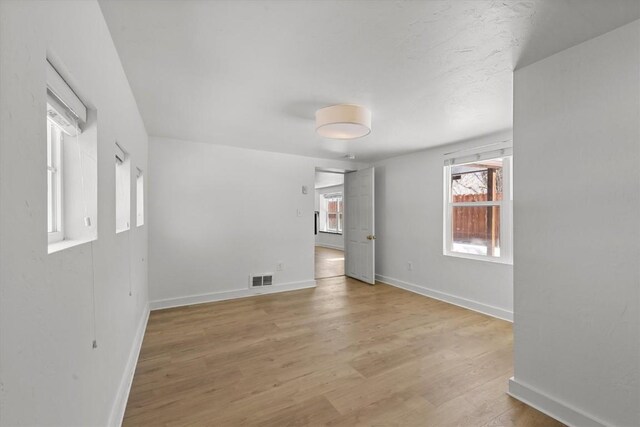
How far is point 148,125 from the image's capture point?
3283 millimetres

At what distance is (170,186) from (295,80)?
101 inches

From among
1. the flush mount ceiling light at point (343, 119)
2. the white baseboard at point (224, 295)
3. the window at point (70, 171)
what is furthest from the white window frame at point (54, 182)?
the white baseboard at point (224, 295)

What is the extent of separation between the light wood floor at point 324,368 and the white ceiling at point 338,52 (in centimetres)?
228

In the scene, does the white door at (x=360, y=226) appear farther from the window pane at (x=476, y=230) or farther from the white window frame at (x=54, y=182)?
the white window frame at (x=54, y=182)

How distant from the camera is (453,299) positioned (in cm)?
412

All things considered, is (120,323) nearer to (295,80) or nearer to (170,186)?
(295,80)

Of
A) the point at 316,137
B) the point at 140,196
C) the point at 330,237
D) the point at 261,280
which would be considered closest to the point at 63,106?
the point at 140,196

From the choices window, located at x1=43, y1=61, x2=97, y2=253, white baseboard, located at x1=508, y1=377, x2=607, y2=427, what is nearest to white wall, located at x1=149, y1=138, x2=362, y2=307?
window, located at x1=43, y1=61, x2=97, y2=253

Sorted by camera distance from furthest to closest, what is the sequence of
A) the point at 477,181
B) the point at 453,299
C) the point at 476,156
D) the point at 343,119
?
the point at 453,299 < the point at 477,181 < the point at 476,156 < the point at 343,119

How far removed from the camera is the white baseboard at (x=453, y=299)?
3.55 metres

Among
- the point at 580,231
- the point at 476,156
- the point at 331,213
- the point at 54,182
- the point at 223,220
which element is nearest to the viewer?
the point at 54,182

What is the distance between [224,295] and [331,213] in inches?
284

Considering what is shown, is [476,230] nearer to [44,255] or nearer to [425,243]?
[425,243]

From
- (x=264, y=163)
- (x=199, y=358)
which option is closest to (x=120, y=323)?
(x=199, y=358)
